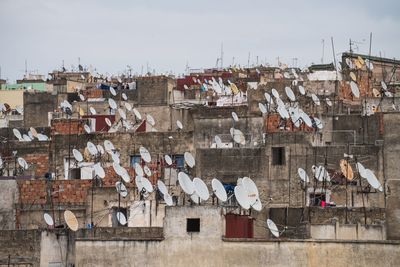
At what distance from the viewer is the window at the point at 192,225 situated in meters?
42.3

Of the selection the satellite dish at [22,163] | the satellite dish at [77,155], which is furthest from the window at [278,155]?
the satellite dish at [22,163]

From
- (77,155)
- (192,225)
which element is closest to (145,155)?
(77,155)

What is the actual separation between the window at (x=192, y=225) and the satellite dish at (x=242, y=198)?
2072 mm

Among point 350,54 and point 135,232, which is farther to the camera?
point 350,54

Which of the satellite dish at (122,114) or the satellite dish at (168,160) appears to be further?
the satellite dish at (122,114)

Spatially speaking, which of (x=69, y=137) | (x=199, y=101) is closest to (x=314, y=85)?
(x=199, y=101)

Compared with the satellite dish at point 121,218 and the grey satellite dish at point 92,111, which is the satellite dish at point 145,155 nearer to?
the satellite dish at point 121,218

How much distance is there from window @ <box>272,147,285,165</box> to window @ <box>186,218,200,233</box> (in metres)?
12.4

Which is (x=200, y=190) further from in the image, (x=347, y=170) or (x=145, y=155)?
(x=145, y=155)

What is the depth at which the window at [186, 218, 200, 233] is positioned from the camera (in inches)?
1666

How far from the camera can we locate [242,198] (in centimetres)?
4412

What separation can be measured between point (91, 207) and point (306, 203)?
8362mm

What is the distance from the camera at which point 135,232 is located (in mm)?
46000

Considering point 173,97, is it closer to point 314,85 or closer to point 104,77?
point 314,85
